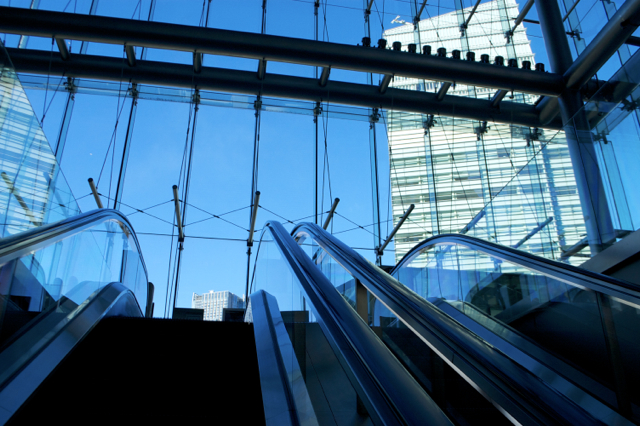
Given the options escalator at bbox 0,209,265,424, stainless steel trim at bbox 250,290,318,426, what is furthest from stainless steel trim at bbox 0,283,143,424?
stainless steel trim at bbox 250,290,318,426

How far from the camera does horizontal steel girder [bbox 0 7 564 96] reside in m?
9.59

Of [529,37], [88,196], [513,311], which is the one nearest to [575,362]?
[513,311]

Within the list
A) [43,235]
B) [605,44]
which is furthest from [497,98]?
[43,235]

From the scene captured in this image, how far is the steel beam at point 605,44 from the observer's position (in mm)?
8516

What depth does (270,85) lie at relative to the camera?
12.1m

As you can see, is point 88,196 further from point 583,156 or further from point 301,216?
point 583,156

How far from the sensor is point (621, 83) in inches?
182

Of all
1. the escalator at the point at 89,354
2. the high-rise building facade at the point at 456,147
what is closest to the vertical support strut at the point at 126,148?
the high-rise building facade at the point at 456,147

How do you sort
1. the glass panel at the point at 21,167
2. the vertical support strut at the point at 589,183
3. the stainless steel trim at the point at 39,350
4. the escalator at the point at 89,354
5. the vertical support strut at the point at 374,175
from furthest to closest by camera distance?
the vertical support strut at the point at 374,175 → the vertical support strut at the point at 589,183 → the glass panel at the point at 21,167 → the escalator at the point at 89,354 → the stainless steel trim at the point at 39,350

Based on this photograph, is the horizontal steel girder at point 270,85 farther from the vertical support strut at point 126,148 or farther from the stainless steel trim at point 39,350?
the stainless steel trim at point 39,350

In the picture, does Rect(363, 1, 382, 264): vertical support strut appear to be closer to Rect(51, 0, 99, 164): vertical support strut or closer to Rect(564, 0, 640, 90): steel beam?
Rect(564, 0, 640, 90): steel beam

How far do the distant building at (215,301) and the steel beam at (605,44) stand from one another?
932cm

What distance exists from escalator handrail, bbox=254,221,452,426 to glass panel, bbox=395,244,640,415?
1744 millimetres

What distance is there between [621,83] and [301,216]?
9.48 meters
